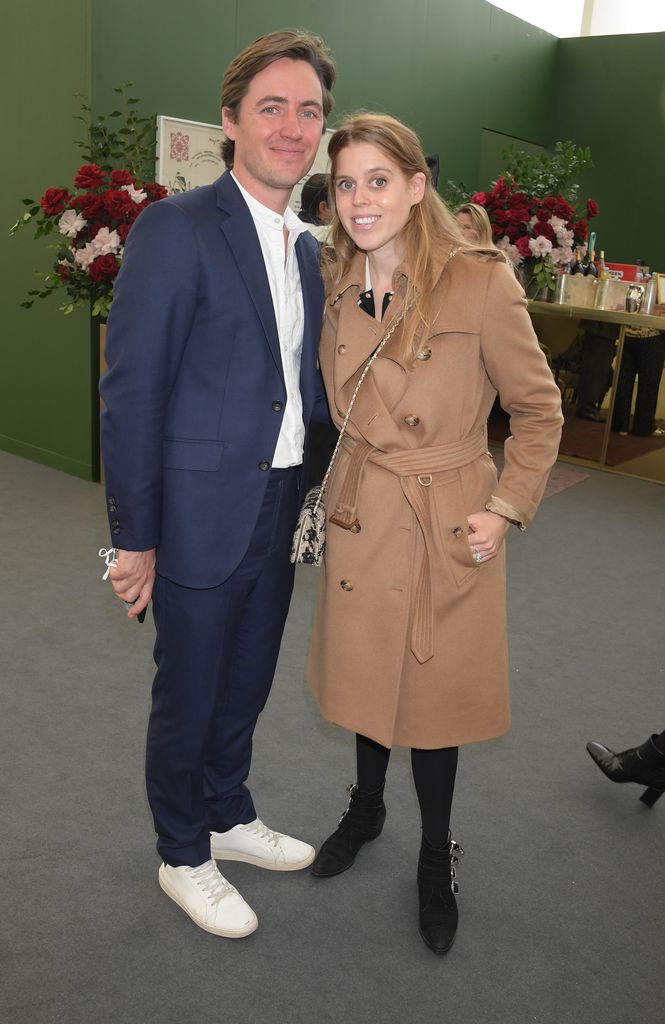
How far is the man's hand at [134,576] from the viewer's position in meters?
1.69

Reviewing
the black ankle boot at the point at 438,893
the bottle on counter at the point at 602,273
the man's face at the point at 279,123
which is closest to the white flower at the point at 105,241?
the man's face at the point at 279,123

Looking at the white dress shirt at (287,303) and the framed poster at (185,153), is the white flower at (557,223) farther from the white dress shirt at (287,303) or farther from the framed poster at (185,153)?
the white dress shirt at (287,303)

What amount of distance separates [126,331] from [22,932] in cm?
124

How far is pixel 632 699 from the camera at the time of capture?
9.93ft

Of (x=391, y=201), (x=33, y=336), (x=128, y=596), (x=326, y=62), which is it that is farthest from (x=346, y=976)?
(x=33, y=336)

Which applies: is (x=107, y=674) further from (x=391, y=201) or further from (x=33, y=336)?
(x=33, y=336)

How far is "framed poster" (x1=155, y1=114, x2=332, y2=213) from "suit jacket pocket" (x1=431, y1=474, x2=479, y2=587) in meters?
3.36

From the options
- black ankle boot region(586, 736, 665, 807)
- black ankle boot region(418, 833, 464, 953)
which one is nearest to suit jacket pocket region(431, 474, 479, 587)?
black ankle boot region(418, 833, 464, 953)

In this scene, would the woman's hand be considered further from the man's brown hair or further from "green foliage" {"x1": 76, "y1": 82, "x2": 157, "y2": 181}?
"green foliage" {"x1": 76, "y1": 82, "x2": 157, "y2": 181}

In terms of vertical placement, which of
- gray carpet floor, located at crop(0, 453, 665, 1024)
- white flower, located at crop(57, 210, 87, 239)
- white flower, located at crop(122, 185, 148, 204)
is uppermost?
white flower, located at crop(122, 185, 148, 204)

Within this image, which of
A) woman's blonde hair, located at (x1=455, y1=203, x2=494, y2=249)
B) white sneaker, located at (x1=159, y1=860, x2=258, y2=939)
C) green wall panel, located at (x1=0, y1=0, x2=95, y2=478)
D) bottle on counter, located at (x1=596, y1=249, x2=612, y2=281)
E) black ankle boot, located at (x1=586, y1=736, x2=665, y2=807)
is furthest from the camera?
bottle on counter, located at (x1=596, y1=249, x2=612, y2=281)

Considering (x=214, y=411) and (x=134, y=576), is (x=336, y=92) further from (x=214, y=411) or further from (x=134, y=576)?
(x=134, y=576)

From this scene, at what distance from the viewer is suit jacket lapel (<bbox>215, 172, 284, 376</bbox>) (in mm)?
1626

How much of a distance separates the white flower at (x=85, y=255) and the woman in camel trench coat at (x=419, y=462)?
2706 mm
